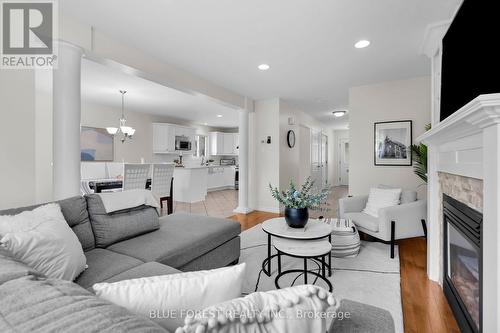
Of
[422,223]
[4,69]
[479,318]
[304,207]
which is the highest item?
[4,69]

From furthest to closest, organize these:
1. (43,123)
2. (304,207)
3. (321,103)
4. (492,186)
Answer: (321,103) → (43,123) → (304,207) → (492,186)

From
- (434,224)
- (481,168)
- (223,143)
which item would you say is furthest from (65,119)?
(223,143)

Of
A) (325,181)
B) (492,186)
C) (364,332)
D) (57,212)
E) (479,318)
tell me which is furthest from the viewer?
(325,181)

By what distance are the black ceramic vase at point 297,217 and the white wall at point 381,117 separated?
2.47 meters

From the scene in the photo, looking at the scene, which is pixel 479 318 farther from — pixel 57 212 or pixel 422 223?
pixel 57 212

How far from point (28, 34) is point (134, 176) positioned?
2.08 metres

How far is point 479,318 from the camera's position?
4.29 feet

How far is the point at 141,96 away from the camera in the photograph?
505cm

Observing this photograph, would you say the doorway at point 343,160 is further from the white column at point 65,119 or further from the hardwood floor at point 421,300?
the white column at point 65,119

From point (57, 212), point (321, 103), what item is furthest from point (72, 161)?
point (321, 103)

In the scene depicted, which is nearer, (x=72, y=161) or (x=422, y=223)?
(x=72, y=161)

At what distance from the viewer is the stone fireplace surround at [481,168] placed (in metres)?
1.06

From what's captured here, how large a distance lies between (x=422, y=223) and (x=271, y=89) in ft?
10.2

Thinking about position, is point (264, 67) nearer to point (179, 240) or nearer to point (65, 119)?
point (65, 119)
